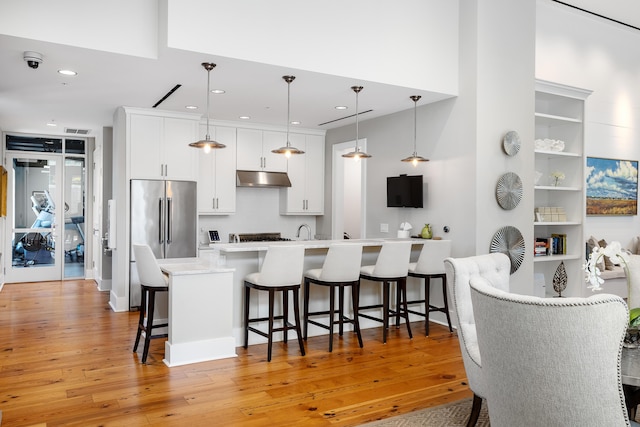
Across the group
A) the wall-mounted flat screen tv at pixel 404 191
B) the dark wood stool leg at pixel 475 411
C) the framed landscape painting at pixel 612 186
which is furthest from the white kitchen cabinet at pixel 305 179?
the dark wood stool leg at pixel 475 411

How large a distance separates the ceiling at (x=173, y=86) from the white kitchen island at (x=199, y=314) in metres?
1.78

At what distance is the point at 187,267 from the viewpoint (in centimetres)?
430

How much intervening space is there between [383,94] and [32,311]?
4936 millimetres

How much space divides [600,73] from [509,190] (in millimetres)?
3186

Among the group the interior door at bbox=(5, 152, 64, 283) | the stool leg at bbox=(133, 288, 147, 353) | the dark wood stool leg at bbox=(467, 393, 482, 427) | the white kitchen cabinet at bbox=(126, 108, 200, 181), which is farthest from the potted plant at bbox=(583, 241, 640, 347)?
the interior door at bbox=(5, 152, 64, 283)

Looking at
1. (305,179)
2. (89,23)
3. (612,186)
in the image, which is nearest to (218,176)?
(305,179)

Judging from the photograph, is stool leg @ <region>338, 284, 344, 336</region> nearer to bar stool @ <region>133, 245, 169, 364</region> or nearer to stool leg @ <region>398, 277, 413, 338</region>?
stool leg @ <region>398, 277, 413, 338</region>

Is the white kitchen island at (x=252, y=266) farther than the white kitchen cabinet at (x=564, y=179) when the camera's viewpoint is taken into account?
No

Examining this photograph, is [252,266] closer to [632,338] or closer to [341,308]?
[341,308]

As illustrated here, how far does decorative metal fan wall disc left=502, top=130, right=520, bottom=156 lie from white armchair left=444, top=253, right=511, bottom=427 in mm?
2481

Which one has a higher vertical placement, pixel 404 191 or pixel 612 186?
pixel 612 186

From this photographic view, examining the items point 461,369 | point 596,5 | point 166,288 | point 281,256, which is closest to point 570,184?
point 596,5

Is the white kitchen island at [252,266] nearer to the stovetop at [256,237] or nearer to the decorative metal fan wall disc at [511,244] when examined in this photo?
the decorative metal fan wall disc at [511,244]

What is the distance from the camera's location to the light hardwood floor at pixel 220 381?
3096 mm
